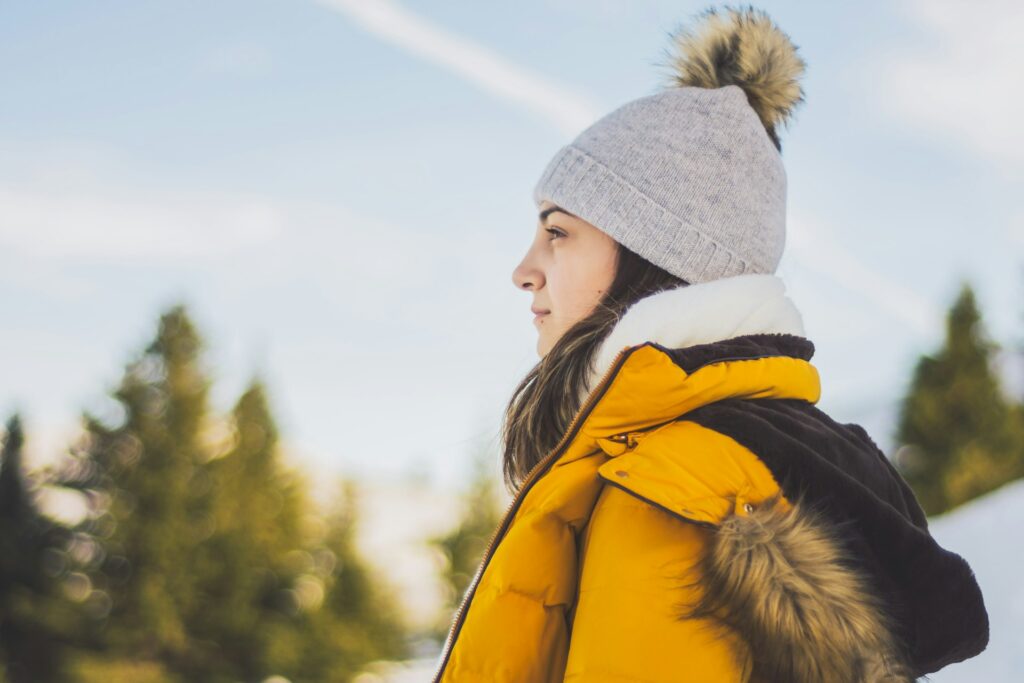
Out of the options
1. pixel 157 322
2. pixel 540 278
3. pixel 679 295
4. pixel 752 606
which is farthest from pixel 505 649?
pixel 157 322

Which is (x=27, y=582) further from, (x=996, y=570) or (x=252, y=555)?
(x=996, y=570)

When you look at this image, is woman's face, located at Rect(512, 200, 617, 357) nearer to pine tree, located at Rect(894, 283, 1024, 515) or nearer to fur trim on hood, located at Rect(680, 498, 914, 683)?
fur trim on hood, located at Rect(680, 498, 914, 683)

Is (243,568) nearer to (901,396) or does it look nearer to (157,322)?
(157,322)

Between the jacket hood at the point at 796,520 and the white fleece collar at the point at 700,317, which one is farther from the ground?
the white fleece collar at the point at 700,317

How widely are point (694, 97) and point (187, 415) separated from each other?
2147cm

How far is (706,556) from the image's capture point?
132cm

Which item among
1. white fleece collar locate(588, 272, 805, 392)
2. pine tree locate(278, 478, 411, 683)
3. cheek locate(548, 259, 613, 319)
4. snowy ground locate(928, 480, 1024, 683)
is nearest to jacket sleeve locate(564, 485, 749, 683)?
white fleece collar locate(588, 272, 805, 392)

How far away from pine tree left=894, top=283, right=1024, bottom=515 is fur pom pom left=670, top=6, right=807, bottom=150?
17437mm

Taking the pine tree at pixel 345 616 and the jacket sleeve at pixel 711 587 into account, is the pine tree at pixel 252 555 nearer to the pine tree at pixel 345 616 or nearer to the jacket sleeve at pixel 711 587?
the pine tree at pixel 345 616

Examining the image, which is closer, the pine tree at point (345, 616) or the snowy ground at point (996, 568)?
the snowy ground at point (996, 568)

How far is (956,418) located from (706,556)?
19.7 metres

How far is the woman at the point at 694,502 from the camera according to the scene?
1293 millimetres

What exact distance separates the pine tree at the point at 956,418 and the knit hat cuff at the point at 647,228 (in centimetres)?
1779

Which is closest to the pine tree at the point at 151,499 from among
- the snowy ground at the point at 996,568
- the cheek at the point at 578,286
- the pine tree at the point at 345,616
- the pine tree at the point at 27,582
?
the pine tree at the point at 27,582
